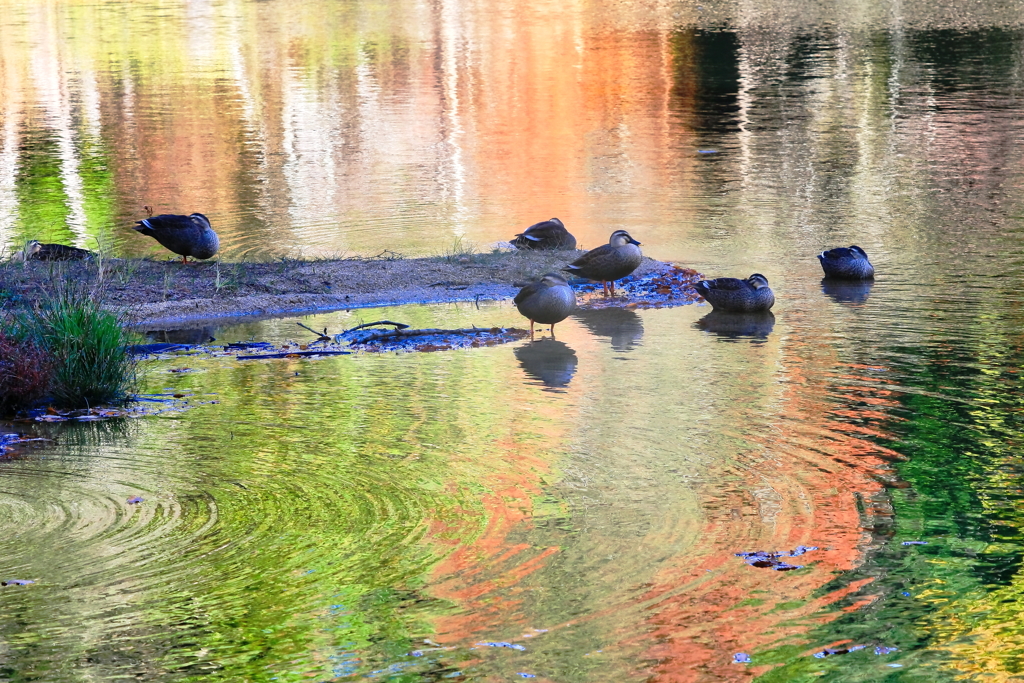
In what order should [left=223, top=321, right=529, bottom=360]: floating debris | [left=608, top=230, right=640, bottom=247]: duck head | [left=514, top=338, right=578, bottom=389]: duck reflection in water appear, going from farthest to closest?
[left=608, top=230, right=640, bottom=247]: duck head, [left=223, top=321, right=529, bottom=360]: floating debris, [left=514, top=338, right=578, bottom=389]: duck reflection in water

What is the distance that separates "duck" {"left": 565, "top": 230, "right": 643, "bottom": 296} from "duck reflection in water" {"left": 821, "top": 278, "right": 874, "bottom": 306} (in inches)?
93.2

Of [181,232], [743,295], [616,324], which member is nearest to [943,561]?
[743,295]

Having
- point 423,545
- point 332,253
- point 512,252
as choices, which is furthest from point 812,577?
point 332,253

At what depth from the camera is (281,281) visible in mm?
17344

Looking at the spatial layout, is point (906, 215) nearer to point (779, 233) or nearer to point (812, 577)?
point (779, 233)

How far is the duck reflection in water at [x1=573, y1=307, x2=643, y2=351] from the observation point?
14870 mm

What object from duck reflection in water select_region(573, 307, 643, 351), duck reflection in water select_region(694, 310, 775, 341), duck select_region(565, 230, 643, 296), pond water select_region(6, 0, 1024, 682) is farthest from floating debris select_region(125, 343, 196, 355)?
duck reflection in water select_region(694, 310, 775, 341)

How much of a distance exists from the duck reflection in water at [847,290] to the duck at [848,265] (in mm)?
71

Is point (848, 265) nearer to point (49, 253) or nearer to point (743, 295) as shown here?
point (743, 295)

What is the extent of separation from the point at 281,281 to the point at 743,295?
229 inches

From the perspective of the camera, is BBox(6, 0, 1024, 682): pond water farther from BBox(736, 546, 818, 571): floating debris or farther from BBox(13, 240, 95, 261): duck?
BBox(13, 240, 95, 261): duck

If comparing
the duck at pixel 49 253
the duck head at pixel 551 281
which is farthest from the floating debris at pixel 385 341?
the duck at pixel 49 253

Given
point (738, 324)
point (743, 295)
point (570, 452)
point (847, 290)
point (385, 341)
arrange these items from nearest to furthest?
point (570, 452), point (385, 341), point (738, 324), point (743, 295), point (847, 290)

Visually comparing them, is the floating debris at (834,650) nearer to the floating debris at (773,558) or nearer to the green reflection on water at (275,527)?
the floating debris at (773,558)
